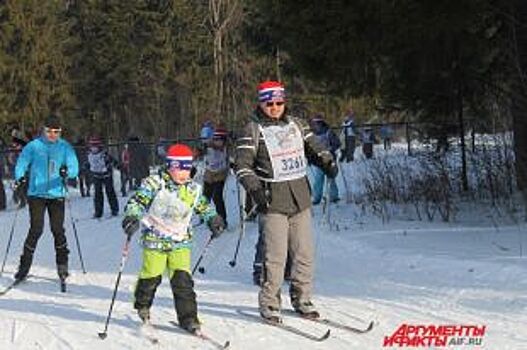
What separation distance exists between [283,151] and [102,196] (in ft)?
41.0

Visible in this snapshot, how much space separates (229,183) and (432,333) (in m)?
15.6

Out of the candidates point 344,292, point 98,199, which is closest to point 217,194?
point 98,199

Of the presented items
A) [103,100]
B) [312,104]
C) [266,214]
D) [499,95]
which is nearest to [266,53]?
[499,95]

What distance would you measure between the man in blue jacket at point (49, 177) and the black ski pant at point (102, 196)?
8891mm

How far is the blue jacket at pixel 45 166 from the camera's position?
32.5ft

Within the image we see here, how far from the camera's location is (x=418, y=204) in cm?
1373

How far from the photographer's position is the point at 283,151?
734 centimetres

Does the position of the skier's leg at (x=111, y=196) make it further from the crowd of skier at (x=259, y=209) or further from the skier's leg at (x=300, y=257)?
the skier's leg at (x=300, y=257)

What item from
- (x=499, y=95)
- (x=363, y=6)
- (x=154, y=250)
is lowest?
(x=154, y=250)

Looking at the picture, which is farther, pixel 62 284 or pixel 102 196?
pixel 102 196

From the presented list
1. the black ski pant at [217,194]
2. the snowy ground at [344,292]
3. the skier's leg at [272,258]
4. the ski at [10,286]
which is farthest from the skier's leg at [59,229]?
the black ski pant at [217,194]

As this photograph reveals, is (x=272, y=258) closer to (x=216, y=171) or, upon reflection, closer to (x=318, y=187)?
(x=216, y=171)

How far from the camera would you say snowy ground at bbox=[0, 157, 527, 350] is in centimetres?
714

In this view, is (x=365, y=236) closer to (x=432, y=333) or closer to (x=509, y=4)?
(x=509, y=4)
